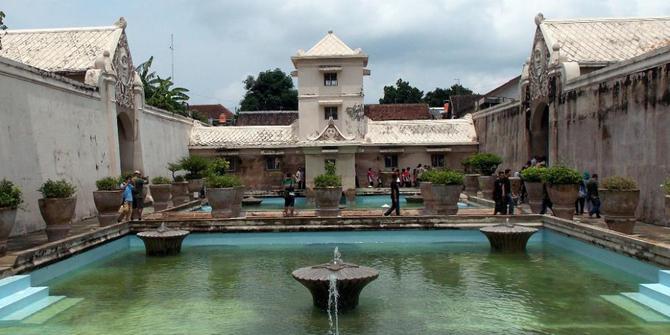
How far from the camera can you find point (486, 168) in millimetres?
19016

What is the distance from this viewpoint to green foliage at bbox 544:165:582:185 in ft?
37.3

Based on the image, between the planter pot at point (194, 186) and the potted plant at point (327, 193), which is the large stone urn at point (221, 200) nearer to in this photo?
the potted plant at point (327, 193)

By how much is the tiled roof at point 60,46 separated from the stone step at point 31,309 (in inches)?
412

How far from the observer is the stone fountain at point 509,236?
10.2 meters

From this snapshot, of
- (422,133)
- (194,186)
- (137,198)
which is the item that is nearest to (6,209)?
(137,198)

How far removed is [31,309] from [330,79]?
65.2 ft

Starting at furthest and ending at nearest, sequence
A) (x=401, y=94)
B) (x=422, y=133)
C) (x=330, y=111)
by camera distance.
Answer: (x=401, y=94), (x=422, y=133), (x=330, y=111)

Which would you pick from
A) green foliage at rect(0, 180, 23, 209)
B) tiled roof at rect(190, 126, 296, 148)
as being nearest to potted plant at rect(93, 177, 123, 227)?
green foliage at rect(0, 180, 23, 209)

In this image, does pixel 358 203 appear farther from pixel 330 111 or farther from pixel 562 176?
pixel 562 176

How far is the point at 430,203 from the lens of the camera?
550 inches

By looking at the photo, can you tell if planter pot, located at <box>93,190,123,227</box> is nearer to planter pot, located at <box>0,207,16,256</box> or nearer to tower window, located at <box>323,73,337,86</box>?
planter pot, located at <box>0,207,16,256</box>

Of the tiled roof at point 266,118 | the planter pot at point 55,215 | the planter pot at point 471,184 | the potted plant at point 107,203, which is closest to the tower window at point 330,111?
the planter pot at point 471,184

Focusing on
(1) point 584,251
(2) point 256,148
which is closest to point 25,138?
(1) point 584,251

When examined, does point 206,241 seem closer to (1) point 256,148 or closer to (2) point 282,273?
(2) point 282,273
